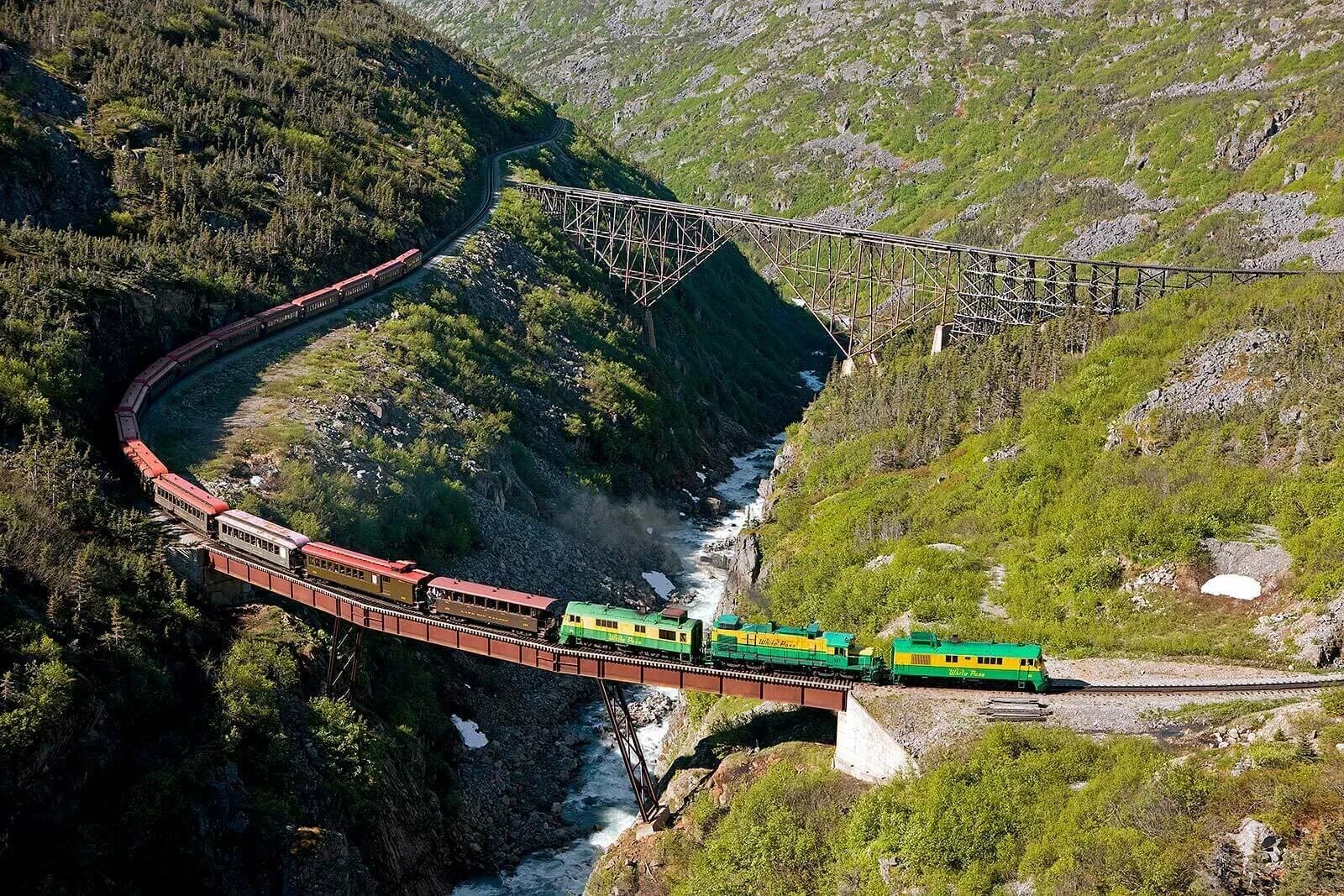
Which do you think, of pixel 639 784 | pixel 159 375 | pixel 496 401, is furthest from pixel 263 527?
pixel 496 401

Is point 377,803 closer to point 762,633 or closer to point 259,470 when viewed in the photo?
point 762,633

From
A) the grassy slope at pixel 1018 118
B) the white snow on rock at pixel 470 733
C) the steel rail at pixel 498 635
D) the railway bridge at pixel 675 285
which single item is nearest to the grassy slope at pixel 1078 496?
the railway bridge at pixel 675 285

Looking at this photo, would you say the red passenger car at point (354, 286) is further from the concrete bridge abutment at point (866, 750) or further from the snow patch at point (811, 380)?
the snow patch at point (811, 380)

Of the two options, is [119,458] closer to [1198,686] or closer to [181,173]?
[181,173]

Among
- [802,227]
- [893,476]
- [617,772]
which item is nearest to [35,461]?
[617,772]

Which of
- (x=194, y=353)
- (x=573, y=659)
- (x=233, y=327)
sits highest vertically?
(x=233, y=327)

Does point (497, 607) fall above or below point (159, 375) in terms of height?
below
